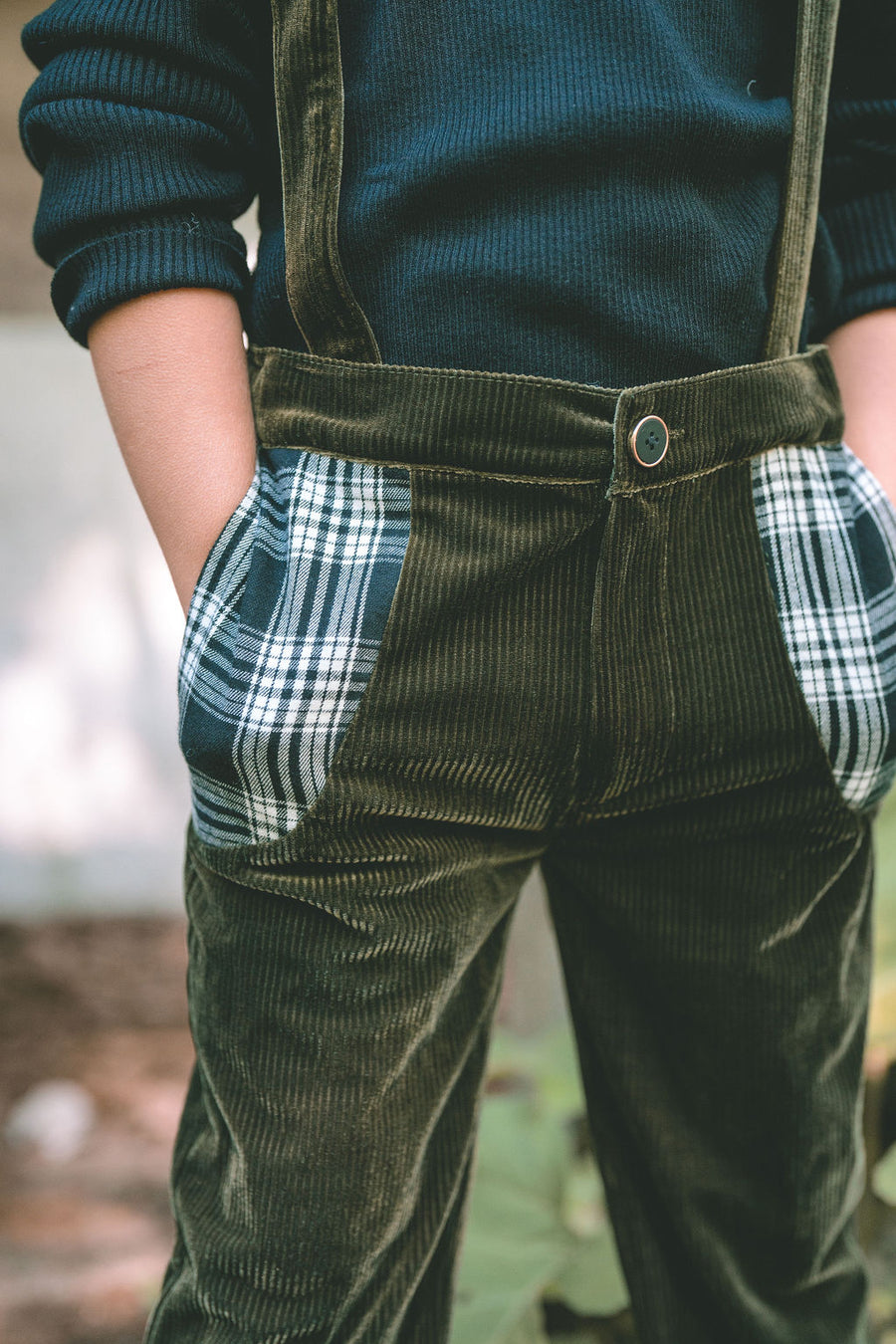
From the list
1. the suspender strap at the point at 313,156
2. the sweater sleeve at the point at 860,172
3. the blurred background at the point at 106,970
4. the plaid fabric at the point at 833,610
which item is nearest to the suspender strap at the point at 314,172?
the suspender strap at the point at 313,156

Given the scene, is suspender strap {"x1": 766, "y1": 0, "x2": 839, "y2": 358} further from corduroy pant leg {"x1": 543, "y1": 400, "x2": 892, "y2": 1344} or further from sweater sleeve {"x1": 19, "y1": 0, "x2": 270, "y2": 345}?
sweater sleeve {"x1": 19, "y1": 0, "x2": 270, "y2": 345}

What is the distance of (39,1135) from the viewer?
66.3 inches

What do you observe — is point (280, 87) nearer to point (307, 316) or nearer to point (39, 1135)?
point (307, 316)

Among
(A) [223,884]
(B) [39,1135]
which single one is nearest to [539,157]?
(A) [223,884]

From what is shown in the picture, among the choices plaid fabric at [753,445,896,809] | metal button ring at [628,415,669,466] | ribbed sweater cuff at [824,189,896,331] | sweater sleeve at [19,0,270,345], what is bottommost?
plaid fabric at [753,445,896,809]

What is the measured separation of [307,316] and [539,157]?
7.0 inches

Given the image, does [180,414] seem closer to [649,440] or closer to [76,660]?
[649,440]

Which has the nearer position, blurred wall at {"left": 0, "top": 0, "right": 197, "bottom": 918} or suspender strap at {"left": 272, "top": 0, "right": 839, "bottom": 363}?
suspender strap at {"left": 272, "top": 0, "right": 839, "bottom": 363}

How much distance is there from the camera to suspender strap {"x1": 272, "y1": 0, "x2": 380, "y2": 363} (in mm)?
656

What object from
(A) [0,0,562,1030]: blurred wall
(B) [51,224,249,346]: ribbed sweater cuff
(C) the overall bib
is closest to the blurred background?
(A) [0,0,562,1030]: blurred wall

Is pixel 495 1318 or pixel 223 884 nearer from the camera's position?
pixel 223 884

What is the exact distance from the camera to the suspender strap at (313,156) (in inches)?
25.8

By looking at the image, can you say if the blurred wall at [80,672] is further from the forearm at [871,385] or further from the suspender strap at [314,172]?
the suspender strap at [314,172]

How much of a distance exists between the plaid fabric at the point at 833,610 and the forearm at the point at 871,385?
9cm
